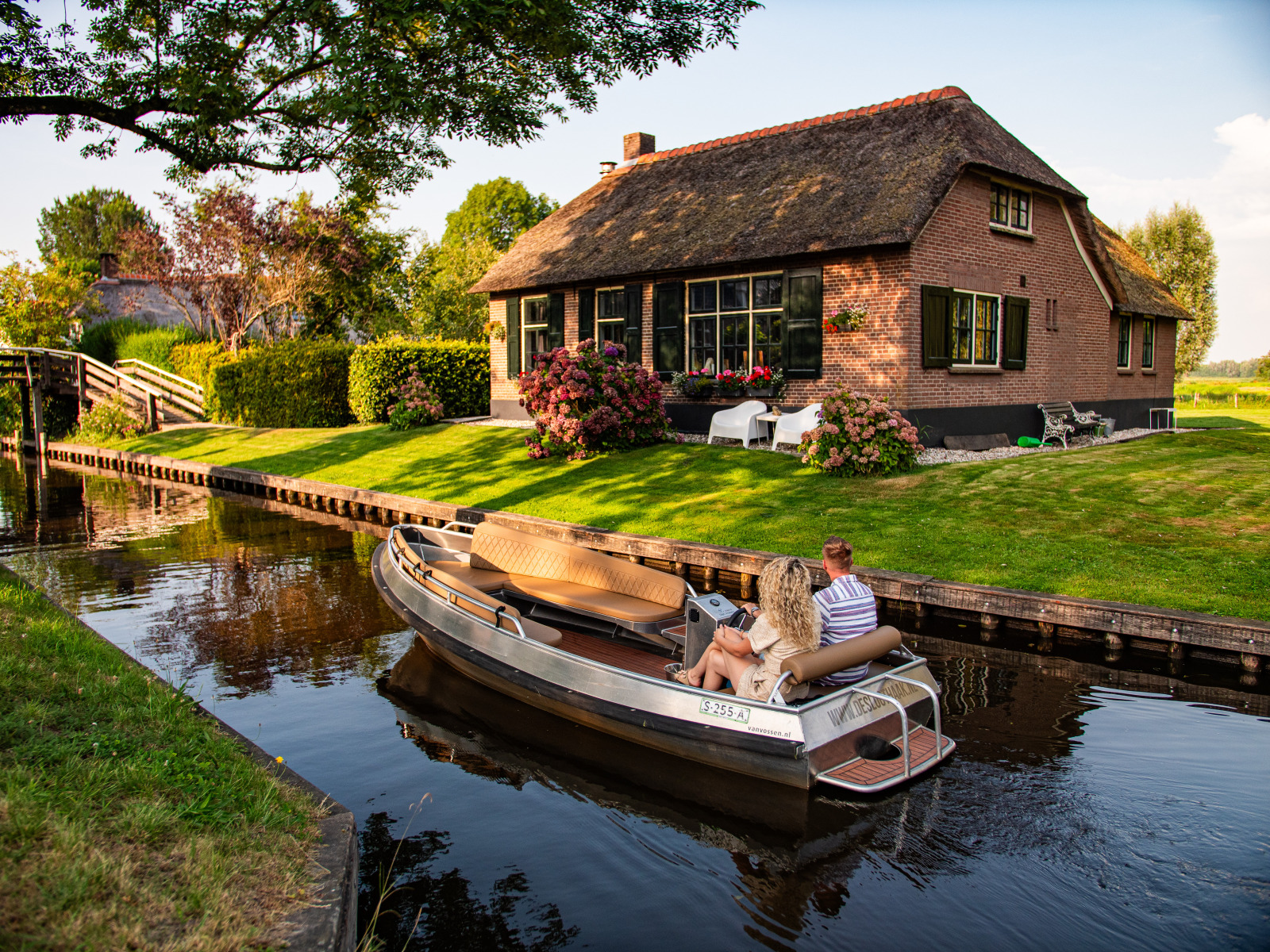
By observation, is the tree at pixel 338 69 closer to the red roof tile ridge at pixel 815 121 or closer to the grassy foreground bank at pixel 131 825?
the red roof tile ridge at pixel 815 121

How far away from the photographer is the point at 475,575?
897 centimetres

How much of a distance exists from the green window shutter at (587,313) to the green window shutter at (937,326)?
7.93 m

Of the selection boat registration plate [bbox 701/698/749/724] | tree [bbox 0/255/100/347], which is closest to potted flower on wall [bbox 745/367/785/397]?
boat registration plate [bbox 701/698/749/724]

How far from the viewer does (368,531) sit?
15.2 m

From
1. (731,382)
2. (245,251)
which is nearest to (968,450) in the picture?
(731,382)

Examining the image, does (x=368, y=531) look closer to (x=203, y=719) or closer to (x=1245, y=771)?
(x=203, y=719)

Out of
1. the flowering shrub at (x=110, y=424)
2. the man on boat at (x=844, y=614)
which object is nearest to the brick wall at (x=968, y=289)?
the man on boat at (x=844, y=614)

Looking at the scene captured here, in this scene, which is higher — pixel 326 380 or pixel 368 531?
pixel 326 380

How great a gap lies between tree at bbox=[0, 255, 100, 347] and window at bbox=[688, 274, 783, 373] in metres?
32.0

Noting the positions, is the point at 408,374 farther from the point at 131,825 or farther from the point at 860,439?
the point at 131,825

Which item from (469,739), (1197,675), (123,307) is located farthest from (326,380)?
(123,307)

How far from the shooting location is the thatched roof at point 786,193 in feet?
52.1

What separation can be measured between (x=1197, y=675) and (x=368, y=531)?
39.8 feet

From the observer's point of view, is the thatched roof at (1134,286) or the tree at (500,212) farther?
the tree at (500,212)
